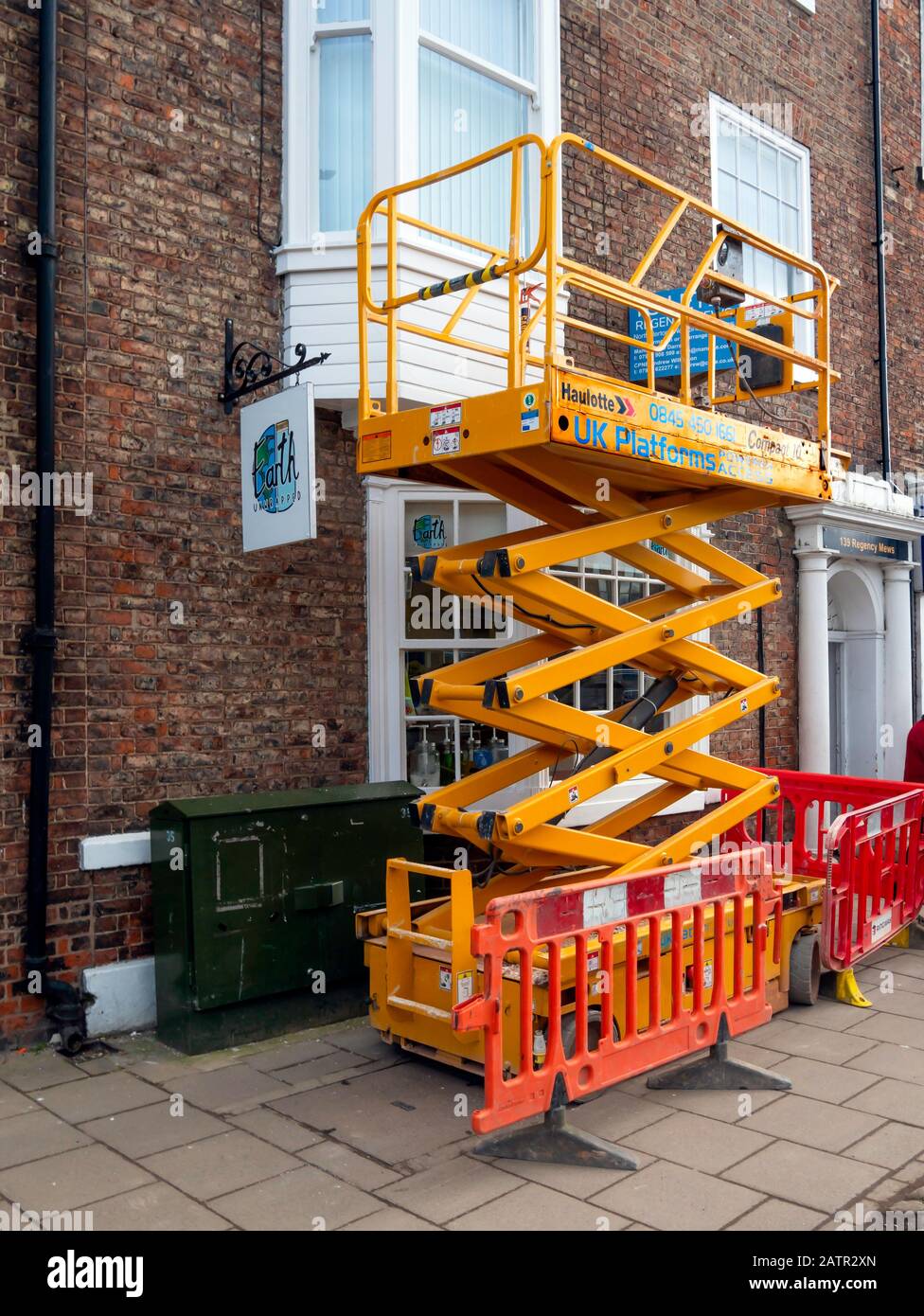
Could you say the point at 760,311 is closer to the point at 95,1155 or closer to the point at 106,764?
the point at 106,764

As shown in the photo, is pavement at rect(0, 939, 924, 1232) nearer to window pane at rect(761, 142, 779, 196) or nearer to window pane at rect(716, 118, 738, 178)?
window pane at rect(716, 118, 738, 178)

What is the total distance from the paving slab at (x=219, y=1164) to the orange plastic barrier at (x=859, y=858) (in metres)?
3.25

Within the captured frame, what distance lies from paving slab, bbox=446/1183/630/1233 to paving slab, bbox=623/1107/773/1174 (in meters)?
0.58

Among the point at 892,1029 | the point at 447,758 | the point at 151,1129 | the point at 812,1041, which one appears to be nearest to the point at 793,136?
the point at 447,758

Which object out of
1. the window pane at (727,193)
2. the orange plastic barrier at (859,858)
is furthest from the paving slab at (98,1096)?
the window pane at (727,193)

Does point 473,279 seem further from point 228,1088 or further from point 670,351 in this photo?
point 228,1088

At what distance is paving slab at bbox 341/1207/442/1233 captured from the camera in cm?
381

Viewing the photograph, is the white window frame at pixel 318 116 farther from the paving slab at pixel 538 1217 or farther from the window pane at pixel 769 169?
the paving slab at pixel 538 1217

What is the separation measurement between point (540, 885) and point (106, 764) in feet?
7.92

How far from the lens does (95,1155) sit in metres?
4.45

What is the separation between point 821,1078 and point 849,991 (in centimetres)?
142

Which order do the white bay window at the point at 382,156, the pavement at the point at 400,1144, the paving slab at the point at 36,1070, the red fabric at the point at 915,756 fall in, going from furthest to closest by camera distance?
the red fabric at the point at 915,756 → the white bay window at the point at 382,156 → the paving slab at the point at 36,1070 → the pavement at the point at 400,1144

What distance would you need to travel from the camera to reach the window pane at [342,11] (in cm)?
710

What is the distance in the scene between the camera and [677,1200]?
159 inches
